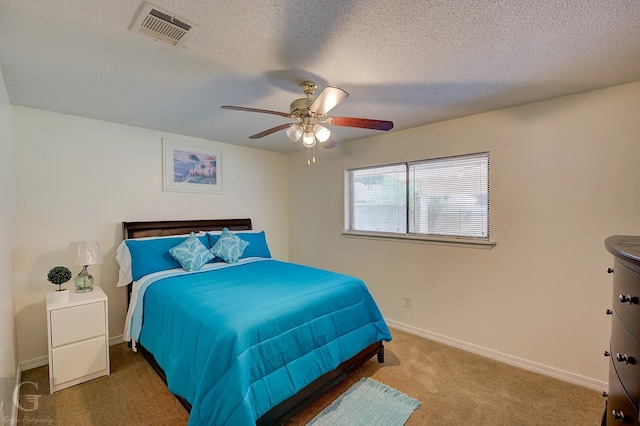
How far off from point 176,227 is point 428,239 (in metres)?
2.94

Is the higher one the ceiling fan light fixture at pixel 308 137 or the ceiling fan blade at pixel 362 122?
the ceiling fan blade at pixel 362 122

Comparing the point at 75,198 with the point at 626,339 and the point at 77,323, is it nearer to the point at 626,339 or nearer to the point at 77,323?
the point at 77,323

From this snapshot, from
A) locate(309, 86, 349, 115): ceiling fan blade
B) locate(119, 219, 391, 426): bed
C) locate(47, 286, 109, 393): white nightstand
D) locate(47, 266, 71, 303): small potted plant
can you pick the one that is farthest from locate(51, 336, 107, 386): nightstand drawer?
locate(309, 86, 349, 115): ceiling fan blade

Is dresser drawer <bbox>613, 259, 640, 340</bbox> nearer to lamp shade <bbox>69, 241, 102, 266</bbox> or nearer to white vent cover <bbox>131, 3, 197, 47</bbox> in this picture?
white vent cover <bbox>131, 3, 197, 47</bbox>

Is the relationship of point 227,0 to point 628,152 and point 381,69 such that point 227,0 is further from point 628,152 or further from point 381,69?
point 628,152

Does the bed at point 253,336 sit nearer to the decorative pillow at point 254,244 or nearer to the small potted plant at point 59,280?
the small potted plant at point 59,280

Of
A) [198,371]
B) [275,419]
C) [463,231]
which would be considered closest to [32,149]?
[198,371]

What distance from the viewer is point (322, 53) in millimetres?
1729

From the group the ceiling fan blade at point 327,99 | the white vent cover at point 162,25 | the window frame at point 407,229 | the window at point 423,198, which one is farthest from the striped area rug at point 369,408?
the white vent cover at point 162,25

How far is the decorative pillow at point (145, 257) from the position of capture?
9.30 feet

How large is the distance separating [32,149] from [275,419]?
3118mm

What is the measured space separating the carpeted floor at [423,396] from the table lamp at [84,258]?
2.51ft

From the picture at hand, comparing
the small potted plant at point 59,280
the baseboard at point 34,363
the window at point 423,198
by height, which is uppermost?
the window at point 423,198

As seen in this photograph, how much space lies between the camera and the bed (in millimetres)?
1624
